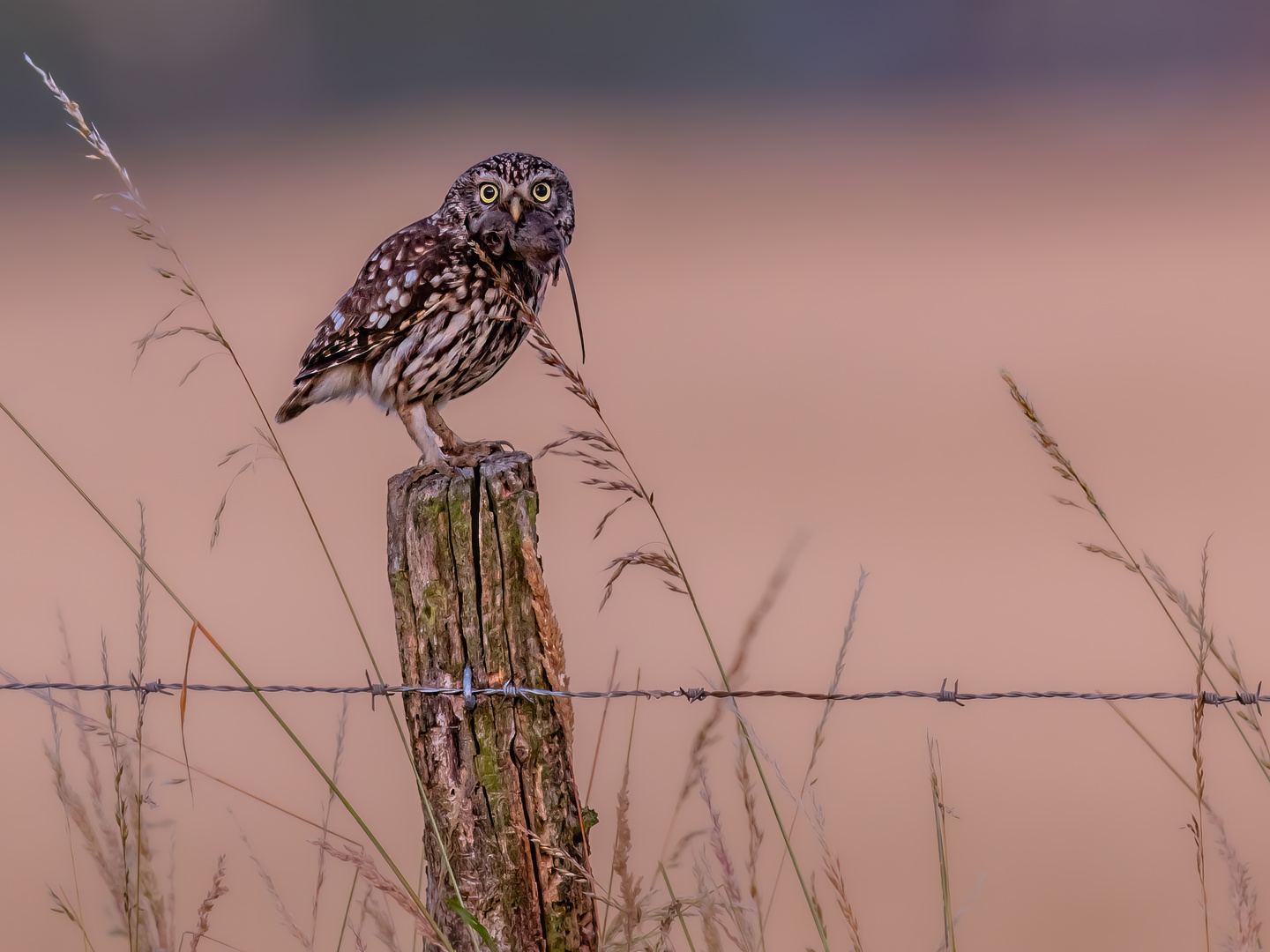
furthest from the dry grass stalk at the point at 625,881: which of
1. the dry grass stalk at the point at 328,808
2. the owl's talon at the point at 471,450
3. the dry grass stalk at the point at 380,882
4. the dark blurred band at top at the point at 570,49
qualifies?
the dark blurred band at top at the point at 570,49

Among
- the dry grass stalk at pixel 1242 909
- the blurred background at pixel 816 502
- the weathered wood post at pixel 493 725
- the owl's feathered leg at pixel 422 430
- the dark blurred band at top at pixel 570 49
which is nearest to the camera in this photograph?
the dry grass stalk at pixel 1242 909

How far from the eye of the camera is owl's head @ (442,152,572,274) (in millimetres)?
3104

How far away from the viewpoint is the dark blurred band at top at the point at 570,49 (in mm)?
40281

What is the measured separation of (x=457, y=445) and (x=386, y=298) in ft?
1.74

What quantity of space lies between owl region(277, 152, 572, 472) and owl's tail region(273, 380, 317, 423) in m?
0.01

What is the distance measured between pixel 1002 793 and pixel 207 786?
427 centimetres

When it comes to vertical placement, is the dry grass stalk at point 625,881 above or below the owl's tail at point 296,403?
below

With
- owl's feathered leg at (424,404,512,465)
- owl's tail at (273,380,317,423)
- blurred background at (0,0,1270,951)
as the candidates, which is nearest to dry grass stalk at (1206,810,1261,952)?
blurred background at (0,0,1270,951)

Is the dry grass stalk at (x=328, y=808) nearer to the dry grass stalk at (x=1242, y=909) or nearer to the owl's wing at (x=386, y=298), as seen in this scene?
the owl's wing at (x=386, y=298)

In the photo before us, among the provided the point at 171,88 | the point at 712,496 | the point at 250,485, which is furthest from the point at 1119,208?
the point at 171,88

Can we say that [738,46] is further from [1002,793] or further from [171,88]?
[1002,793]

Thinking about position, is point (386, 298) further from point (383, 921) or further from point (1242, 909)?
point (1242, 909)

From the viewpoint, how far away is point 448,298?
10.2 ft

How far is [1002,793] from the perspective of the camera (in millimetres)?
5652
